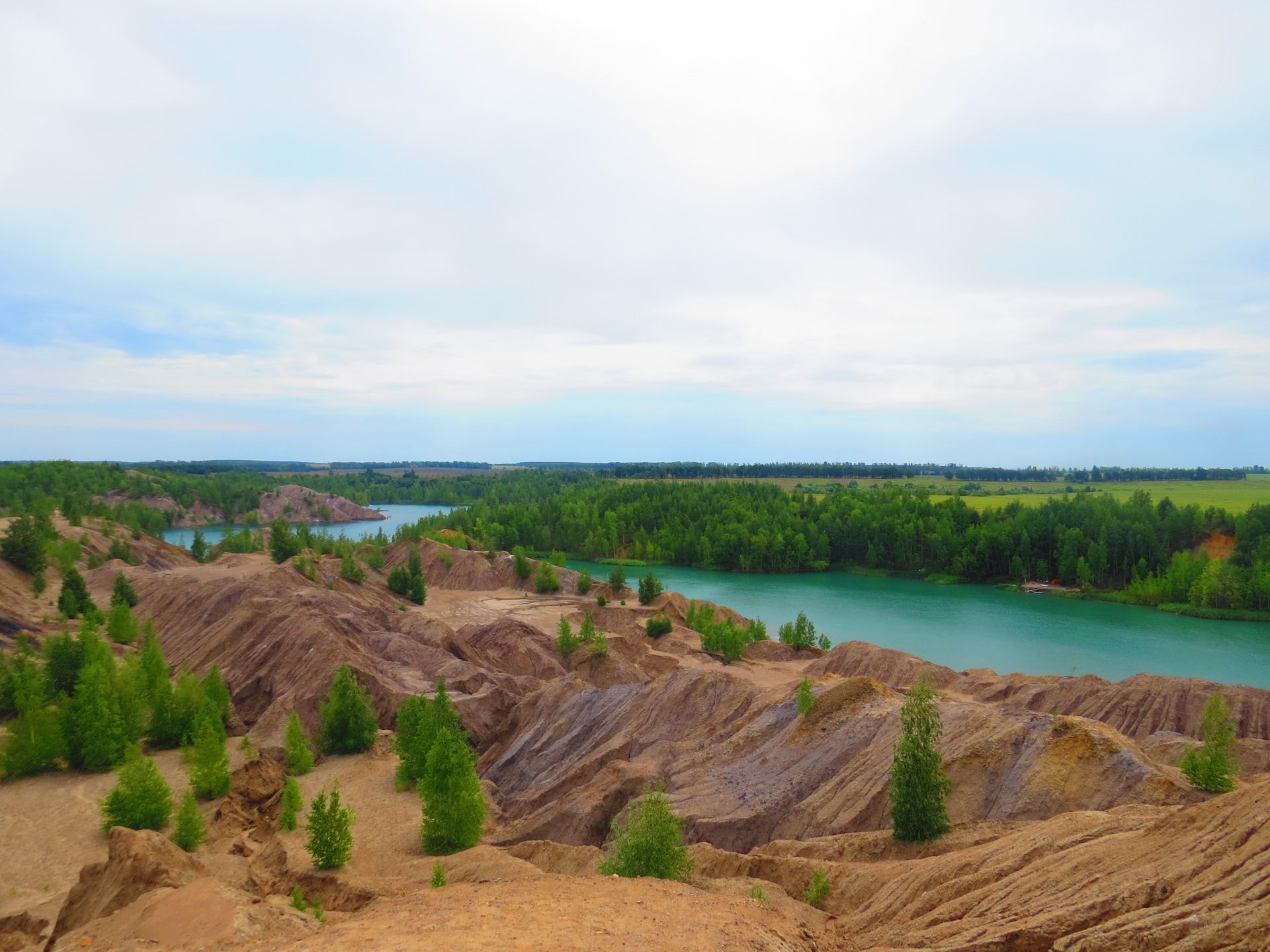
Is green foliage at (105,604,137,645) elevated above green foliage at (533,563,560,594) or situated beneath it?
elevated above

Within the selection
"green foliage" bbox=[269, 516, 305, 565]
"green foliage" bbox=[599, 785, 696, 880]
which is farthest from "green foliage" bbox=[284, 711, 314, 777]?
"green foliage" bbox=[269, 516, 305, 565]

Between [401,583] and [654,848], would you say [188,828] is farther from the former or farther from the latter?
[401,583]

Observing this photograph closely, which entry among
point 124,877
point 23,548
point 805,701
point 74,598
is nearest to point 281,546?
point 23,548

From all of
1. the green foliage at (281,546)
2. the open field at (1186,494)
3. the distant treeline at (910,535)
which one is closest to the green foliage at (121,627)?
the green foliage at (281,546)

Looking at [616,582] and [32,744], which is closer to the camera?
[32,744]

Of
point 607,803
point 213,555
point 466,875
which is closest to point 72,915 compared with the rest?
point 466,875

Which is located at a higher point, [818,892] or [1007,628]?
[818,892]

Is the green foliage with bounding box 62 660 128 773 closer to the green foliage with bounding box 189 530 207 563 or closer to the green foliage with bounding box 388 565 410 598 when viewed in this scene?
the green foliage with bounding box 388 565 410 598
